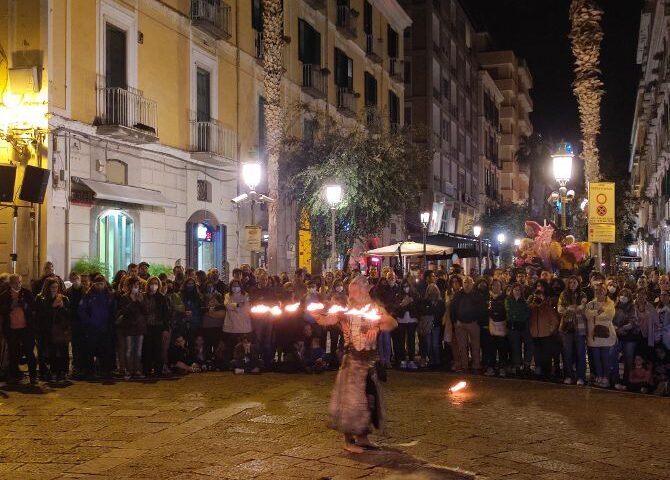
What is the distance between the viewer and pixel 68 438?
28.8 ft

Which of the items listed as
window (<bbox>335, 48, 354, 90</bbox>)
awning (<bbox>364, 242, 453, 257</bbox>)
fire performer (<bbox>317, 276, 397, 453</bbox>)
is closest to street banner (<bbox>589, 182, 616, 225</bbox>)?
awning (<bbox>364, 242, 453, 257</bbox>)

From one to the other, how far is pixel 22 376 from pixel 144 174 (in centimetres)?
926

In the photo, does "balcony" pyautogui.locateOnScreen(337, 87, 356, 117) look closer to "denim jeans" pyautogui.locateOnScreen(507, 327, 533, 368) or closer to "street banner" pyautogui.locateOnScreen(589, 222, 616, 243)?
"street banner" pyautogui.locateOnScreen(589, 222, 616, 243)

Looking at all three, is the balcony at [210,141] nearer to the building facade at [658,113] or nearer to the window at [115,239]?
the window at [115,239]

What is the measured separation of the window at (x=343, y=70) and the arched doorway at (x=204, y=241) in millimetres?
10798

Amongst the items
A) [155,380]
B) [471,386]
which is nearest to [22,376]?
[155,380]

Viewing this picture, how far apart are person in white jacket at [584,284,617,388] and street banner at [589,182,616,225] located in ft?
15.5

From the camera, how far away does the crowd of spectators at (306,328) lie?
40.9 ft

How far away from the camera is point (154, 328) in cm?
1343

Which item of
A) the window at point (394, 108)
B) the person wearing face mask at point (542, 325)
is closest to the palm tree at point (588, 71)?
the person wearing face mask at point (542, 325)

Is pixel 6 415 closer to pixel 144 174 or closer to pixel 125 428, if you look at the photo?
pixel 125 428

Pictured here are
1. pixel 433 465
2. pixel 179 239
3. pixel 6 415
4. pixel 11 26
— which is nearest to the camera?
pixel 433 465

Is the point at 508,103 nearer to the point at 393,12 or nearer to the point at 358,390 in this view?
the point at 393,12

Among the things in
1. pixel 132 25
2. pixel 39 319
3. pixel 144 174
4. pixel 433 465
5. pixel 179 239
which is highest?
pixel 132 25
